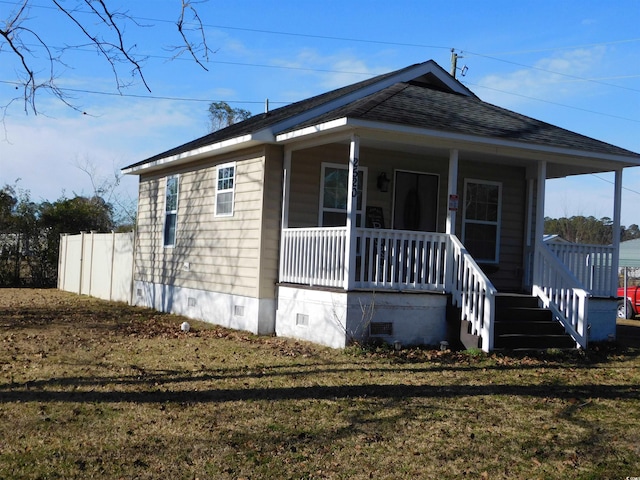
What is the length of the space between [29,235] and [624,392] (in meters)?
21.1

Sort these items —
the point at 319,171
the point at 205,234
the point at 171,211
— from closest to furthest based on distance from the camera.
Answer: the point at 319,171 → the point at 205,234 → the point at 171,211

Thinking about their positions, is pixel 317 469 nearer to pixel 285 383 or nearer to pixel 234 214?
pixel 285 383

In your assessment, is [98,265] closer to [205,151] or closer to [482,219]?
[205,151]

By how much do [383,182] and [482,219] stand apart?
2372 millimetres

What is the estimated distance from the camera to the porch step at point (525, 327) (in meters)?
10.6

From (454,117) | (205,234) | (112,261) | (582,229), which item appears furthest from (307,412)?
(582,229)

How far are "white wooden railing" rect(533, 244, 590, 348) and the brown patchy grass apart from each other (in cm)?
51

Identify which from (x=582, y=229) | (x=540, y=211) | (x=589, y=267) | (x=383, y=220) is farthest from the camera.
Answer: (x=582, y=229)

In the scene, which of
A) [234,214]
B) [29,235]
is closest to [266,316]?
[234,214]

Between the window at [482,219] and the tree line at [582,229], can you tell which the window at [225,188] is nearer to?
the window at [482,219]

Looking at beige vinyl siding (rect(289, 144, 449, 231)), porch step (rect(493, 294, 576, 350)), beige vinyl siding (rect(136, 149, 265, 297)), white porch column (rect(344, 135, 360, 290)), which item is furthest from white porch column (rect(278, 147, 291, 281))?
porch step (rect(493, 294, 576, 350))

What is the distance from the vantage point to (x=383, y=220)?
13.4 m

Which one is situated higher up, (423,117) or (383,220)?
(423,117)

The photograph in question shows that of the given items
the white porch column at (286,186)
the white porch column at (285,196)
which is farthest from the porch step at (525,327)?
the white porch column at (286,186)
